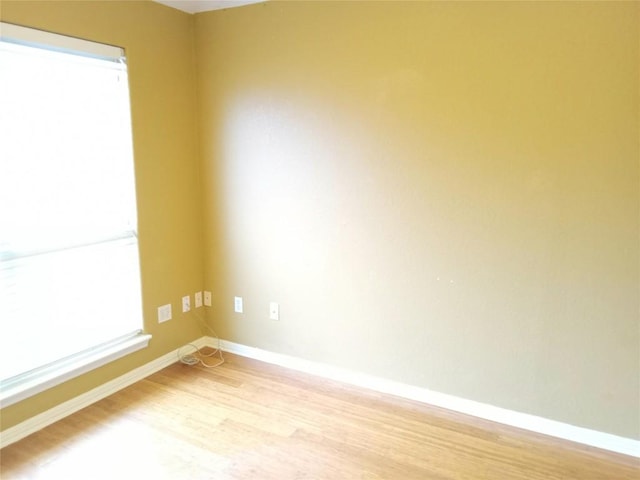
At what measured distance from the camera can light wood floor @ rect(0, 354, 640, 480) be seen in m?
1.97

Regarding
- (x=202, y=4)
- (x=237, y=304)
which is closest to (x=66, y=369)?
(x=237, y=304)

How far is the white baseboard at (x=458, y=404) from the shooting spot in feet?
7.02

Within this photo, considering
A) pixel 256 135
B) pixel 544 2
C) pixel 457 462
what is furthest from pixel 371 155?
pixel 457 462

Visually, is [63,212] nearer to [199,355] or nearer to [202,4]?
[199,355]

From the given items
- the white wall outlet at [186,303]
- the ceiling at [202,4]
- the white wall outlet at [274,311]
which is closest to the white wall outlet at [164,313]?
the white wall outlet at [186,303]

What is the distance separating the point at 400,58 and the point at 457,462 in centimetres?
200

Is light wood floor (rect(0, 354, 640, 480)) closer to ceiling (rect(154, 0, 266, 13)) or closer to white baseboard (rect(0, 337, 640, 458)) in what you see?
white baseboard (rect(0, 337, 640, 458))

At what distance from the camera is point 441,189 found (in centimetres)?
233

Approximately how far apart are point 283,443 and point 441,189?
1.50 meters

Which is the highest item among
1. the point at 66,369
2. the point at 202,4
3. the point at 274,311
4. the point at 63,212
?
the point at 202,4

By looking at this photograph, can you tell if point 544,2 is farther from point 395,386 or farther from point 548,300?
point 395,386

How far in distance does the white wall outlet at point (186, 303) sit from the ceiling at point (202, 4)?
6.16 ft

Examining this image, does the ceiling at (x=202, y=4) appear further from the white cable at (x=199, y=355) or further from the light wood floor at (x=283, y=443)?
the light wood floor at (x=283, y=443)

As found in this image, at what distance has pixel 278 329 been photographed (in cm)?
298
